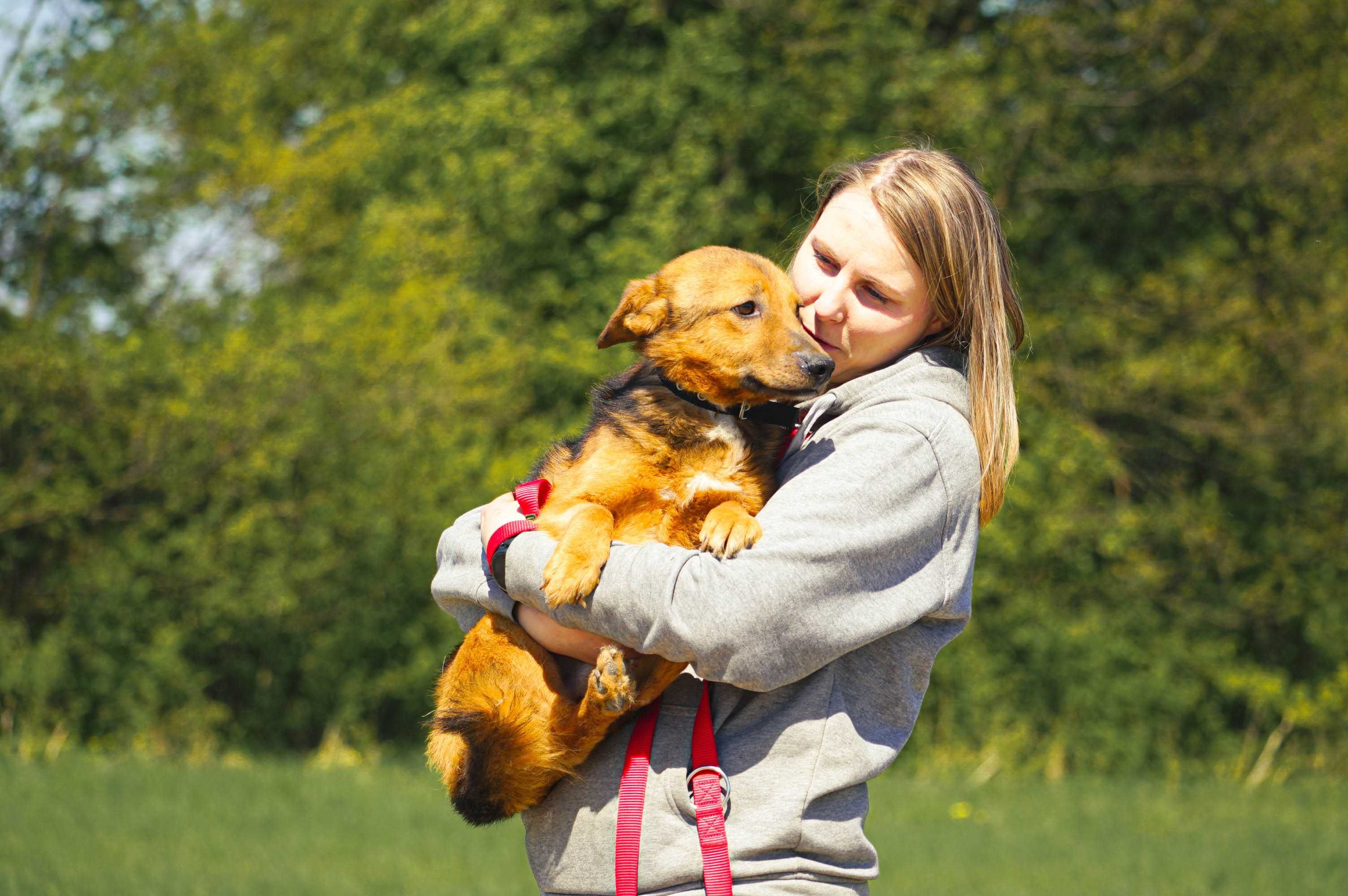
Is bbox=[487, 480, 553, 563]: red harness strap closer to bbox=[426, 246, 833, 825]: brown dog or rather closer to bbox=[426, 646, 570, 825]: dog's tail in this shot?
bbox=[426, 246, 833, 825]: brown dog

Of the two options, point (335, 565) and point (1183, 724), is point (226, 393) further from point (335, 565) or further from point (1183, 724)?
point (1183, 724)

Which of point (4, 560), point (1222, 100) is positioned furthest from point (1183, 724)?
point (4, 560)

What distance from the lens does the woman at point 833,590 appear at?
218cm

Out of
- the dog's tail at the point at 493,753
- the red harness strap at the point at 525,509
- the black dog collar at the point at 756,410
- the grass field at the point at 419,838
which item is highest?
the red harness strap at the point at 525,509

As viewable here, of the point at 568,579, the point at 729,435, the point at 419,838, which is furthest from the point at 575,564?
the point at 419,838

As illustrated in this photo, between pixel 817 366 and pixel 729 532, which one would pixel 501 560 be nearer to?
pixel 729 532

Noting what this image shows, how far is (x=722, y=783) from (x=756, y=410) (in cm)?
112

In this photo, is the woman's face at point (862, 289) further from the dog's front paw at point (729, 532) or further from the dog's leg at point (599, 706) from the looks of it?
the dog's leg at point (599, 706)

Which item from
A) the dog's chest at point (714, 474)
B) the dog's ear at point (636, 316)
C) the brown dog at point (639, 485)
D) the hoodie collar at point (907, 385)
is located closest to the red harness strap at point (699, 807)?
the brown dog at point (639, 485)

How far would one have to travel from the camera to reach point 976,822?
9.25 metres

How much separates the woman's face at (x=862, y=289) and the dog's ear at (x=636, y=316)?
0.49 metres

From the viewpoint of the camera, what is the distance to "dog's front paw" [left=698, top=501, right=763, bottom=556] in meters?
2.46

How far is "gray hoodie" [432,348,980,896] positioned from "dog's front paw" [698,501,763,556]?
0.11 meters

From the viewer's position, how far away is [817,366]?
2910 mm
